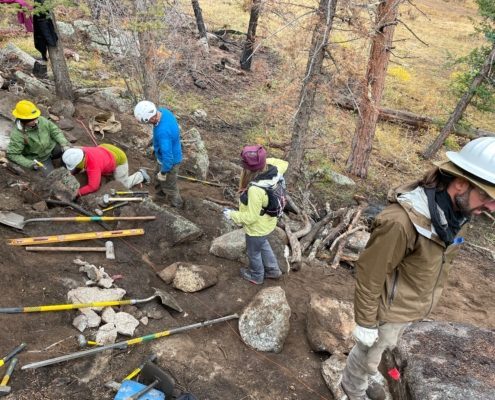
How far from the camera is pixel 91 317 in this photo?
441 cm

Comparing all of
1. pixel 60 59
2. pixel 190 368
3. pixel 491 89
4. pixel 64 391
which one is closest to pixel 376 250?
pixel 190 368

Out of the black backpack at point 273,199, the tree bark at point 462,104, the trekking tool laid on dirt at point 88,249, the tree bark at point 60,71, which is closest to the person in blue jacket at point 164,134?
the trekking tool laid on dirt at point 88,249

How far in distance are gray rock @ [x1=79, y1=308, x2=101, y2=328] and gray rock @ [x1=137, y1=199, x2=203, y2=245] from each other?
66.4 inches

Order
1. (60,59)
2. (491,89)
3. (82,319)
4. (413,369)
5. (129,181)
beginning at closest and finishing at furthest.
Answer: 1. (413,369)
2. (82,319)
3. (129,181)
4. (60,59)
5. (491,89)

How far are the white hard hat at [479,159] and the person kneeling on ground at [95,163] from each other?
17.4 ft

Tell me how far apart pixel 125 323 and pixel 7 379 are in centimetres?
122

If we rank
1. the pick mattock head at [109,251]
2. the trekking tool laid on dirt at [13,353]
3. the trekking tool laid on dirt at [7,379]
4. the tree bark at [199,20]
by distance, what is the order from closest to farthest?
the trekking tool laid on dirt at [7,379] → the trekking tool laid on dirt at [13,353] → the pick mattock head at [109,251] → the tree bark at [199,20]

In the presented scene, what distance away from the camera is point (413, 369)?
13.0ft

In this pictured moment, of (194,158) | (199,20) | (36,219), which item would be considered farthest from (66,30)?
(36,219)

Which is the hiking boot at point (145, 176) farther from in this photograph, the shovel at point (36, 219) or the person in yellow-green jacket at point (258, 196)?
the person in yellow-green jacket at point (258, 196)

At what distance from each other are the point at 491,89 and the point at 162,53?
9409 millimetres

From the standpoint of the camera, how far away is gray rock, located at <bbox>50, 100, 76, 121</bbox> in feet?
28.8

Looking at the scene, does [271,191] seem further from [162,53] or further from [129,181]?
[162,53]

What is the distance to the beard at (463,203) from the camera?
2.57m
